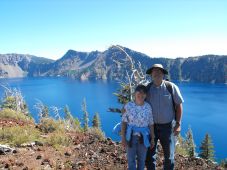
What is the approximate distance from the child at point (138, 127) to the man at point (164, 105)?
0.21 meters

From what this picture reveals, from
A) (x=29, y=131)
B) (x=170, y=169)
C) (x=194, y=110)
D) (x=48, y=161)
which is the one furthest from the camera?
(x=194, y=110)

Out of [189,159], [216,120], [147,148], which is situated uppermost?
[147,148]

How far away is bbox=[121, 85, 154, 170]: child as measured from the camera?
19.2 feet

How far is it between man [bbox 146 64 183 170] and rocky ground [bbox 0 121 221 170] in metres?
2.02

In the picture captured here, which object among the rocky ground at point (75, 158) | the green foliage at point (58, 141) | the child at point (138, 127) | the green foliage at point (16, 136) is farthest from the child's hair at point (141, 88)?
the green foliage at point (16, 136)

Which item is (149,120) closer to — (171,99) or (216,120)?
(171,99)

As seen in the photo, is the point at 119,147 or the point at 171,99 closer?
the point at 171,99

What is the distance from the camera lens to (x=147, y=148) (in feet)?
19.9

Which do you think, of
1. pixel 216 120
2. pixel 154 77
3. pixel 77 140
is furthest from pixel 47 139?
pixel 216 120

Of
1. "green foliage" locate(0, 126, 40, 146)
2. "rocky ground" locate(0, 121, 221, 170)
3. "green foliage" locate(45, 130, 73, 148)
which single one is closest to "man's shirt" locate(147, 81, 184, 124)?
"rocky ground" locate(0, 121, 221, 170)

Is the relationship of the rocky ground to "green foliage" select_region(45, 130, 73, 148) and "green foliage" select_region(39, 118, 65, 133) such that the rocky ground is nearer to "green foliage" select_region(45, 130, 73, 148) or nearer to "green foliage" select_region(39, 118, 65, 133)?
"green foliage" select_region(45, 130, 73, 148)

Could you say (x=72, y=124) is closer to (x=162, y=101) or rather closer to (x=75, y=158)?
(x=75, y=158)

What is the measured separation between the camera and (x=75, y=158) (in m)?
8.32

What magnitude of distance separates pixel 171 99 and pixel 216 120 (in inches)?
3101
